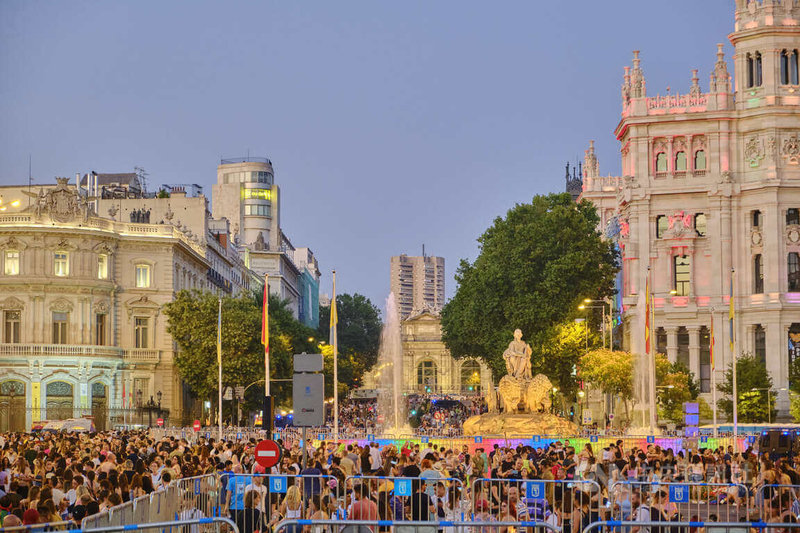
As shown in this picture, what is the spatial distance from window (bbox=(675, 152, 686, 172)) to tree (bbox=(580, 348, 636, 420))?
1677 centimetres

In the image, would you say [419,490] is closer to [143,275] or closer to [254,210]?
[143,275]

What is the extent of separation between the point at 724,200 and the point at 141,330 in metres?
38.2

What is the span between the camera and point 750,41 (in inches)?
3297

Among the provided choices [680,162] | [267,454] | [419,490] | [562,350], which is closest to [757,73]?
[680,162]

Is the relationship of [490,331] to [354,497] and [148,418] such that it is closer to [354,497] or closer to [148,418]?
[148,418]

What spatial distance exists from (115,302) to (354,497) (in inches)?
2658

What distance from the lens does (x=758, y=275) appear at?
83.9 meters

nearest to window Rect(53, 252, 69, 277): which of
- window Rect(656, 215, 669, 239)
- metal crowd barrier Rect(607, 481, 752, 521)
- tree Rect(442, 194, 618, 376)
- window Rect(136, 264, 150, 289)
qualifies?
window Rect(136, 264, 150, 289)

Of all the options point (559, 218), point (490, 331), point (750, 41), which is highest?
point (750, 41)

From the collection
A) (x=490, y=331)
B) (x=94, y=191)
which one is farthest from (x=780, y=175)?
(x=94, y=191)

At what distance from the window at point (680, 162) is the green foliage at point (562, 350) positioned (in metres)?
12.1

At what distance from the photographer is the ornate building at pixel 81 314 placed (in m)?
82.4

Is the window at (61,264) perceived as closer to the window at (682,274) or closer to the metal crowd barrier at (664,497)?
the window at (682,274)

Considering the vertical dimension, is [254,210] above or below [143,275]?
above
